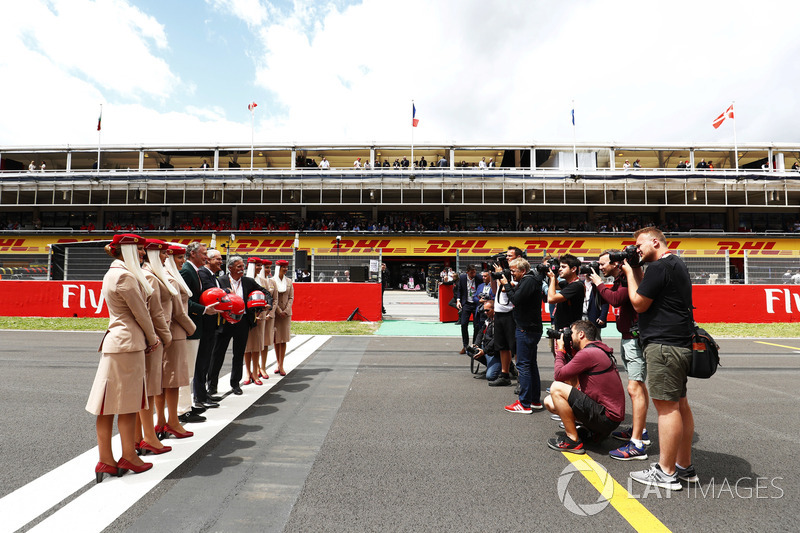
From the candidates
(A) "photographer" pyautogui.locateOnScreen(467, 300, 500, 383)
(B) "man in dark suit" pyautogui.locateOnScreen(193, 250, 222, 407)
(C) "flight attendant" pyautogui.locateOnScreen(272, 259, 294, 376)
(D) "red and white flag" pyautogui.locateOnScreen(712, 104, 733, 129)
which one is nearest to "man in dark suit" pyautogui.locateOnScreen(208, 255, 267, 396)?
(B) "man in dark suit" pyautogui.locateOnScreen(193, 250, 222, 407)

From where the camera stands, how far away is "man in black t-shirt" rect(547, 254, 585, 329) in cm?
478

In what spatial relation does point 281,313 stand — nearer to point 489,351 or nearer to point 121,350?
point 489,351

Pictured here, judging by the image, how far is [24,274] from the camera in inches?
616

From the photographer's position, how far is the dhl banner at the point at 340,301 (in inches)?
536

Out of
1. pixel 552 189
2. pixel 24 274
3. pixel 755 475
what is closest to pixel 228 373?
pixel 755 475

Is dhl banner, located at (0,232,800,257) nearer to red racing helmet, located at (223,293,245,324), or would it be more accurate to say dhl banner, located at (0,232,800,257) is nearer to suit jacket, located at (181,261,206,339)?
red racing helmet, located at (223,293,245,324)

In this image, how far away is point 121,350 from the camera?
3029 millimetres

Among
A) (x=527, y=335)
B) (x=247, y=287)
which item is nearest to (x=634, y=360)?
(x=527, y=335)

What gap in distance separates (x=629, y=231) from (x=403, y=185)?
17596mm

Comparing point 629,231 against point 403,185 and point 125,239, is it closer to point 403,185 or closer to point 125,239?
point 403,185

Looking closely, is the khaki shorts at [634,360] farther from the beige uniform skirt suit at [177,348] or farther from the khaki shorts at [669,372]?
the beige uniform skirt suit at [177,348]

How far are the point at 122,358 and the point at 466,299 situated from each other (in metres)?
6.79

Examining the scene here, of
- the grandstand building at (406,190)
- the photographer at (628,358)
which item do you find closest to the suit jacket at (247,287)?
the photographer at (628,358)

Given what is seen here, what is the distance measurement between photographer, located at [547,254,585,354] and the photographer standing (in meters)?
1.64
